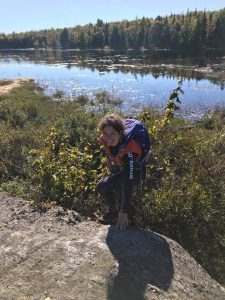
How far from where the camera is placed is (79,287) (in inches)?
152

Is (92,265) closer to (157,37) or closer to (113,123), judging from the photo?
(113,123)

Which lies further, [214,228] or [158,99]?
[158,99]

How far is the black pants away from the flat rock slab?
0.37 meters

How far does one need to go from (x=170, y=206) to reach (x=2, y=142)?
13.3ft

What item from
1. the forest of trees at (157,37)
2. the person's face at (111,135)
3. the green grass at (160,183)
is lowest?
the forest of trees at (157,37)

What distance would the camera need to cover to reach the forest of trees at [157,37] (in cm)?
8844

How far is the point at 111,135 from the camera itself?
4.66 metres

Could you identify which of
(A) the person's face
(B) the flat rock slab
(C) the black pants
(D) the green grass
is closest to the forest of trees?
(D) the green grass

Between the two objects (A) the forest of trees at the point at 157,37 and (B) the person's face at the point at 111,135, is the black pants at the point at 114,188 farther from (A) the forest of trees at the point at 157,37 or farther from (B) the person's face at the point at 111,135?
(A) the forest of trees at the point at 157,37

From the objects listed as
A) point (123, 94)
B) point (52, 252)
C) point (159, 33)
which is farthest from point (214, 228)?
point (159, 33)

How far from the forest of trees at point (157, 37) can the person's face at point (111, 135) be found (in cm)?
7776

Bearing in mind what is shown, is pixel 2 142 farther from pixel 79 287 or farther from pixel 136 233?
pixel 79 287

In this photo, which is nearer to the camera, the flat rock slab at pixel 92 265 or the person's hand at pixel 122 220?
the flat rock slab at pixel 92 265

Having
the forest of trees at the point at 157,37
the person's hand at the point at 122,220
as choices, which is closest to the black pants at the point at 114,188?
the person's hand at the point at 122,220
